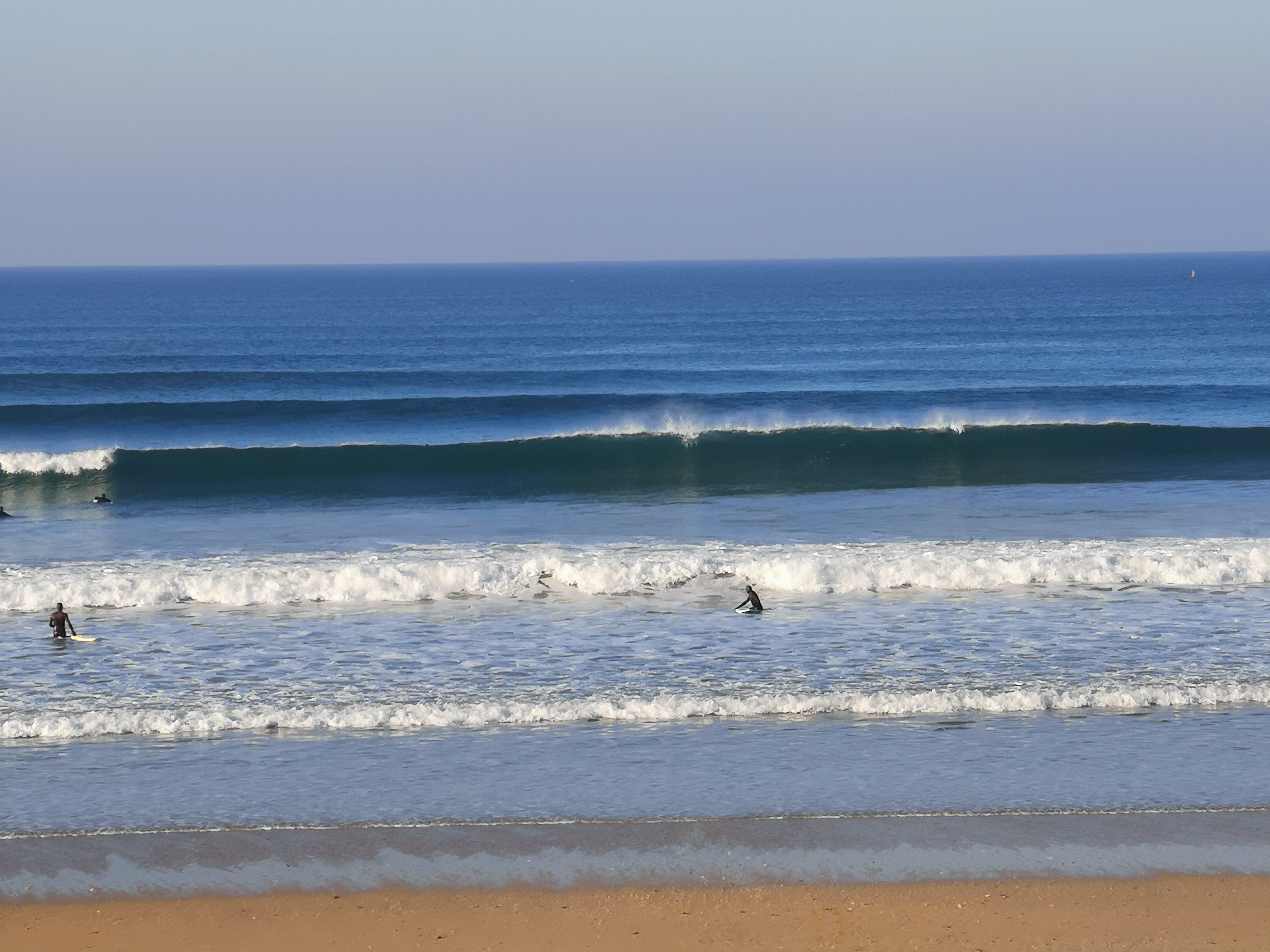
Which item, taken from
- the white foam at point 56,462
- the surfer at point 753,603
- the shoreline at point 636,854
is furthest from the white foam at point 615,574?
the white foam at point 56,462

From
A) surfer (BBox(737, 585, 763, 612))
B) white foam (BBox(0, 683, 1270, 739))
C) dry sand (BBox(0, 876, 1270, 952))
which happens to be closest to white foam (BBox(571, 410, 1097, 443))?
surfer (BBox(737, 585, 763, 612))

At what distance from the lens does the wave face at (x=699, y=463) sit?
24594 millimetres

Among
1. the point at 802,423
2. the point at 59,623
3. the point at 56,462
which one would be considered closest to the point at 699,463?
the point at 802,423

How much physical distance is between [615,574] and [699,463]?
11186 mm

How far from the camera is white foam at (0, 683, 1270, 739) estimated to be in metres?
Answer: 10.4

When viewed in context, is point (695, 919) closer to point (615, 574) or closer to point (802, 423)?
point (615, 574)

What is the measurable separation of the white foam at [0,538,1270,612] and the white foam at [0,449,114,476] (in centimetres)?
906

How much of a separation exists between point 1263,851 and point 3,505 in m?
21.4

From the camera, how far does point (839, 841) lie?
800cm

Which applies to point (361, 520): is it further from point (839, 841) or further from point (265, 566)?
point (839, 841)

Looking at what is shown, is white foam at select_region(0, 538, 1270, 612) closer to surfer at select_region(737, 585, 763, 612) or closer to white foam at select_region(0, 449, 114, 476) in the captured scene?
surfer at select_region(737, 585, 763, 612)

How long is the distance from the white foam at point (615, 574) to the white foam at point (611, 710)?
14.5ft

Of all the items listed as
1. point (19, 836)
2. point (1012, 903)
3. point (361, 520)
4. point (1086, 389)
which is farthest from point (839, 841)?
point (1086, 389)

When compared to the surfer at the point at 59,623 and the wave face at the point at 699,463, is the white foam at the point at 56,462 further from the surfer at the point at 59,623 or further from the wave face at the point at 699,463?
the surfer at the point at 59,623
